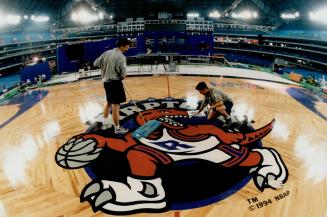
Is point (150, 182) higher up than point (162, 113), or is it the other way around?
point (162, 113)

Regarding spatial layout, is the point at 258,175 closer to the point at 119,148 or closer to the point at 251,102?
the point at 119,148

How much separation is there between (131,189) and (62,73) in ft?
35.2

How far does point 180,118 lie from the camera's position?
5156 millimetres

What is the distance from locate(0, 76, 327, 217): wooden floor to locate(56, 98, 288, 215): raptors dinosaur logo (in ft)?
0.42

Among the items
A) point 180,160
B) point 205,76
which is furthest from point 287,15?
point 180,160

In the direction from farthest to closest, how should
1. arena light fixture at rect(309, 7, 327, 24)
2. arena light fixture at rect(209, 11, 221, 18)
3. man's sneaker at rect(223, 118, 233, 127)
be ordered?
arena light fixture at rect(209, 11, 221, 18), arena light fixture at rect(309, 7, 327, 24), man's sneaker at rect(223, 118, 233, 127)

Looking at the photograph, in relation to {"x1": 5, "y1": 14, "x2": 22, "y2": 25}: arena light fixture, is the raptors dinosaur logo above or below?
below

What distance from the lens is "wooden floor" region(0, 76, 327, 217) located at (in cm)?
264

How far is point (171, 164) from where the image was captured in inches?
135

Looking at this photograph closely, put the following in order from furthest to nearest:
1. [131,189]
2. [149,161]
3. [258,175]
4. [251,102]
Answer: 1. [251,102]
2. [149,161]
3. [258,175]
4. [131,189]

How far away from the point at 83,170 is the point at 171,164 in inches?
47.5

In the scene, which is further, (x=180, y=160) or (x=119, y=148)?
(x=119, y=148)

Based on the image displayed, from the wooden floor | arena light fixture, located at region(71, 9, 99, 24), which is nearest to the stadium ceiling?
arena light fixture, located at region(71, 9, 99, 24)

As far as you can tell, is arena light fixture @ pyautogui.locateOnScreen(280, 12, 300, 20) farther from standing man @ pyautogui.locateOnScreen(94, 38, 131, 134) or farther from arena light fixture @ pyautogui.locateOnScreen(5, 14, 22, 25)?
arena light fixture @ pyautogui.locateOnScreen(5, 14, 22, 25)
